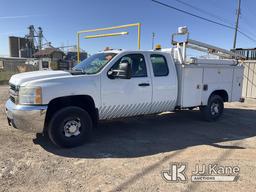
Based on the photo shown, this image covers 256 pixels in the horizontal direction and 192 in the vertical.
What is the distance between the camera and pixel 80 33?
1071cm

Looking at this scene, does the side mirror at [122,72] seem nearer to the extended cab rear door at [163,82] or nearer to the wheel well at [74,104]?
the wheel well at [74,104]

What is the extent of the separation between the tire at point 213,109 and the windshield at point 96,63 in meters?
3.40

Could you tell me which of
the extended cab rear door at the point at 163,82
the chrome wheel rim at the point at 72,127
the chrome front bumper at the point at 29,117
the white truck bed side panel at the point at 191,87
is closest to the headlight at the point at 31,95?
the chrome front bumper at the point at 29,117

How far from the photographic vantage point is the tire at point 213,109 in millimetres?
7094

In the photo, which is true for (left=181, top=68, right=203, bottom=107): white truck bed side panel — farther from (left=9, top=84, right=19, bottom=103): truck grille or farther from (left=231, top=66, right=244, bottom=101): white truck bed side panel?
(left=9, top=84, right=19, bottom=103): truck grille

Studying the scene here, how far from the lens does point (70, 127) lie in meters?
4.78

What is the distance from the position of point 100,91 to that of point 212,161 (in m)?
2.54

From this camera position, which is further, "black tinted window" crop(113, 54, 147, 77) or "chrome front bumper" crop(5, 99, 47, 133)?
"black tinted window" crop(113, 54, 147, 77)

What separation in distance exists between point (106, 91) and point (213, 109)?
382 cm

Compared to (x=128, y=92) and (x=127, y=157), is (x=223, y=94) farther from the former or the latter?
(x=127, y=157)

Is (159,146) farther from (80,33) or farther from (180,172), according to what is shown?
(80,33)

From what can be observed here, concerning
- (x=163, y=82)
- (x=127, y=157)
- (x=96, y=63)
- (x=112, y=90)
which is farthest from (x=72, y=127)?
(x=163, y=82)

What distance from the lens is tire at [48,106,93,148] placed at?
4.59 metres

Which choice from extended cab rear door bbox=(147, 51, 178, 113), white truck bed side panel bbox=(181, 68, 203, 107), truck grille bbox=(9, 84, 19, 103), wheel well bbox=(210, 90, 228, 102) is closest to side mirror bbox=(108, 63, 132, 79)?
extended cab rear door bbox=(147, 51, 178, 113)
